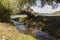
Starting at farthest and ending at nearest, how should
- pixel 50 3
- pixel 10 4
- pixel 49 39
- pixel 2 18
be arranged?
pixel 50 3, pixel 2 18, pixel 10 4, pixel 49 39

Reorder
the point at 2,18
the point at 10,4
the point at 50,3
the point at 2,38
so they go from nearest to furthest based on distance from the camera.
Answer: the point at 2,38 → the point at 10,4 → the point at 2,18 → the point at 50,3

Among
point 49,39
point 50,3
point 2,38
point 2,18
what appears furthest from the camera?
point 50,3

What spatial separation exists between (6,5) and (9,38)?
597 cm

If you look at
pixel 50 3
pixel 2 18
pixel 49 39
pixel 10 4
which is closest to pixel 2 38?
pixel 49 39

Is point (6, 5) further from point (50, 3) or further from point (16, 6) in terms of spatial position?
point (50, 3)

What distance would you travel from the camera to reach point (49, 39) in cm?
1469

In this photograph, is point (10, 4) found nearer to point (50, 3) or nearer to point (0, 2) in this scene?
point (0, 2)

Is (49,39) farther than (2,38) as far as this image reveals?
Yes

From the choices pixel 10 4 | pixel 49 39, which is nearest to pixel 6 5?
pixel 10 4

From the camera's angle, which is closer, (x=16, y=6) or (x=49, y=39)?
(x=49, y=39)

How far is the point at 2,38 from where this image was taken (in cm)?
1076

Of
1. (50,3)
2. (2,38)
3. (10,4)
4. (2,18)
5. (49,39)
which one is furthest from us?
(50,3)

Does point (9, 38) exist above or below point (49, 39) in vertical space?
above

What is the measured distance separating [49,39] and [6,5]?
4.66 metres
